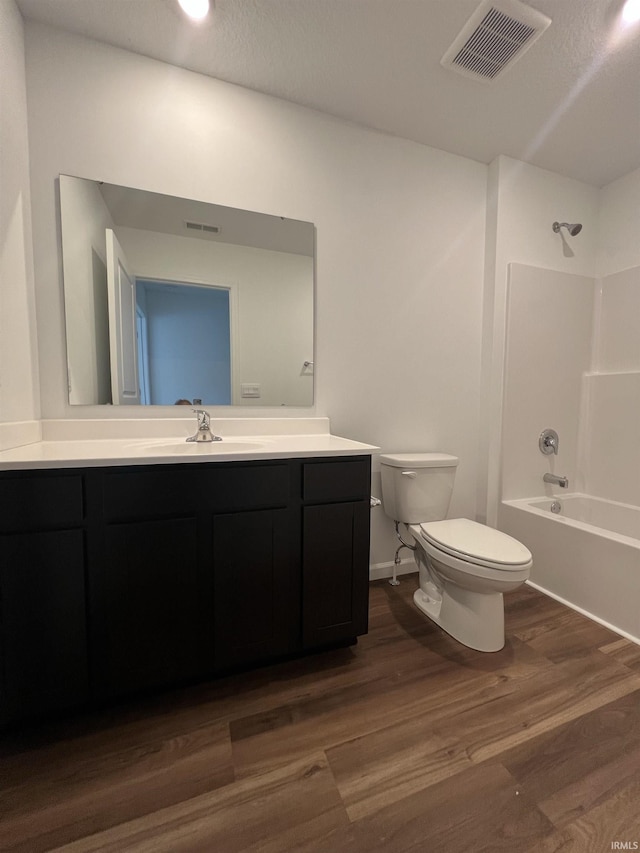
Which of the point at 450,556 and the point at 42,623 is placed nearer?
the point at 42,623

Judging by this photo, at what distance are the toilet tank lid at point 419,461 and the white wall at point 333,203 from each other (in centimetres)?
15

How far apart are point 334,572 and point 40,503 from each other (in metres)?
0.99

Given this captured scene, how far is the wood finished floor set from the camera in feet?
2.75

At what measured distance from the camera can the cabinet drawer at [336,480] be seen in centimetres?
129

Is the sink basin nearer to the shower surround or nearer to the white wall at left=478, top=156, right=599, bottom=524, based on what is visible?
the white wall at left=478, top=156, right=599, bottom=524

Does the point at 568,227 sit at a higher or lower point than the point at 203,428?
higher

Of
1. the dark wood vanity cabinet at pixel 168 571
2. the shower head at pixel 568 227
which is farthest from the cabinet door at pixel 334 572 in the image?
the shower head at pixel 568 227

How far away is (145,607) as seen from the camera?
1.11m

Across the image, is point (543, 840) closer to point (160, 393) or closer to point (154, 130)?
point (160, 393)

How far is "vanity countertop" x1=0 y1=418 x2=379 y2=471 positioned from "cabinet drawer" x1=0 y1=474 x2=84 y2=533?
0.16ft

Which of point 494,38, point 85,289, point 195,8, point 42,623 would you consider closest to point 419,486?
point 42,623

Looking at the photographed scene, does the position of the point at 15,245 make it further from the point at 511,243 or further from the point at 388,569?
the point at 511,243

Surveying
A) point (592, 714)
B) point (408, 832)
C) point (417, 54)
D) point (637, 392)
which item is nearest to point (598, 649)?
point (592, 714)

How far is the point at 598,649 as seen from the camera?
1.48 m
